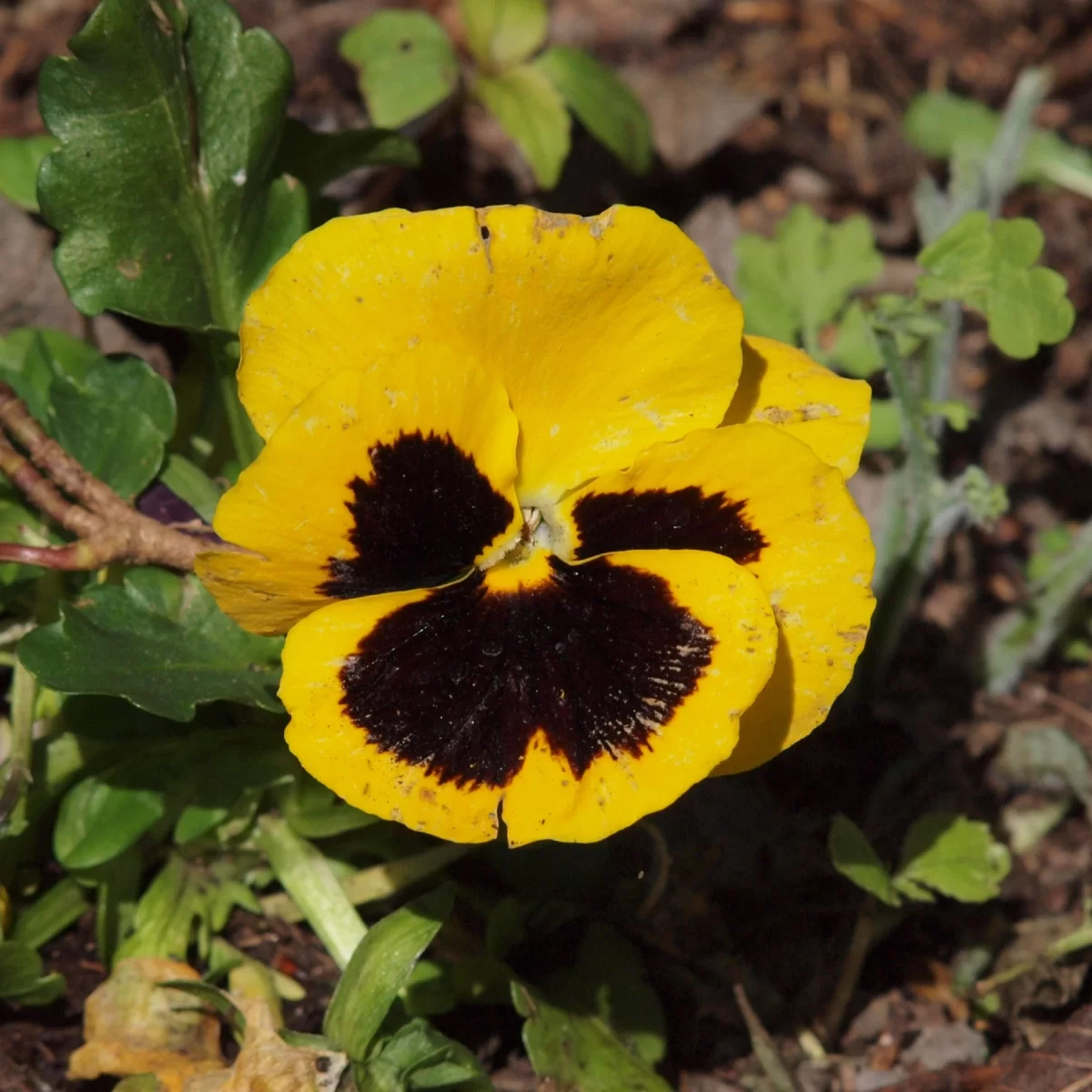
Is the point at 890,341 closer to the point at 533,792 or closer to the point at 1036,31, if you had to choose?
the point at 533,792

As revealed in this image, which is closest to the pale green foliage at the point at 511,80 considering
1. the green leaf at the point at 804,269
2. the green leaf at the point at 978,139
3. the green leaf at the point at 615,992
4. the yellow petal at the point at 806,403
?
the green leaf at the point at 804,269

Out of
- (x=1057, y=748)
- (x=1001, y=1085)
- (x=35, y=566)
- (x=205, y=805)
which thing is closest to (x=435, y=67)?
(x=35, y=566)

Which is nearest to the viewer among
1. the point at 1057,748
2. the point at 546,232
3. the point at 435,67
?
the point at 546,232

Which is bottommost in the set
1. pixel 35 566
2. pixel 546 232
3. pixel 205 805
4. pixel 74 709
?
pixel 205 805

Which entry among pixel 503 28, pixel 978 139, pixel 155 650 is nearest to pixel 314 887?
pixel 155 650

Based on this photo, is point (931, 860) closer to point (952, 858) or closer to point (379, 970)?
point (952, 858)

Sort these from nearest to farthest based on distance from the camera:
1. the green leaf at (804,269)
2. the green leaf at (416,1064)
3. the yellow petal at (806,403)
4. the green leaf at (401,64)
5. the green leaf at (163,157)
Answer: the yellow petal at (806,403) < the green leaf at (416,1064) < the green leaf at (163,157) < the green leaf at (804,269) < the green leaf at (401,64)

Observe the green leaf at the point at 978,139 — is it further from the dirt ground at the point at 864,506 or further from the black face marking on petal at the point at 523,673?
the black face marking on petal at the point at 523,673

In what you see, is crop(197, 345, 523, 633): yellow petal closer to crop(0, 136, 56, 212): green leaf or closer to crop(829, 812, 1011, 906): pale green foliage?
crop(829, 812, 1011, 906): pale green foliage
